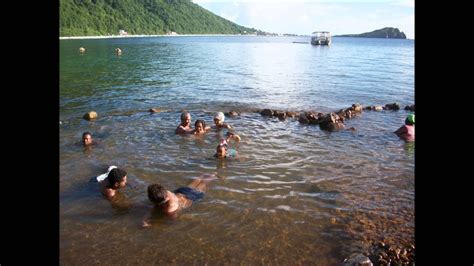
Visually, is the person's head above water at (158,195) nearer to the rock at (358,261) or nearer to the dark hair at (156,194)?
the dark hair at (156,194)

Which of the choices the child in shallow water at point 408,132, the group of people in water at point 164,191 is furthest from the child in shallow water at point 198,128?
the child in shallow water at point 408,132

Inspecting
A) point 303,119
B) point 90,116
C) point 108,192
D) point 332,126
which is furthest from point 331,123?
point 90,116

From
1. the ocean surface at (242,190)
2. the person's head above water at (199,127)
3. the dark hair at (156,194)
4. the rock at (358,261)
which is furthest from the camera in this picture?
the person's head above water at (199,127)

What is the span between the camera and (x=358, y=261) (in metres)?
6.29

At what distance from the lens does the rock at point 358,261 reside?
20.5 feet

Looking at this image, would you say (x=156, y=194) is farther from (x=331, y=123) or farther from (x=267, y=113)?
(x=267, y=113)

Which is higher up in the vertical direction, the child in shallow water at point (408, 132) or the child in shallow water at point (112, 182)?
the child in shallow water at point (408, 132)

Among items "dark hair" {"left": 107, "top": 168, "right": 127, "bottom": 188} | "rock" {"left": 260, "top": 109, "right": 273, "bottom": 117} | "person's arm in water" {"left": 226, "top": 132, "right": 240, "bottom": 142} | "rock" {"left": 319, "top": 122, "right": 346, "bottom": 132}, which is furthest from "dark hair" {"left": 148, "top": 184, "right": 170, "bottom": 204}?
"rock" {"left": 260, "top": 109, "right": 273, "bottom": 117}

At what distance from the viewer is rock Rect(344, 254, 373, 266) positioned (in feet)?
20.5

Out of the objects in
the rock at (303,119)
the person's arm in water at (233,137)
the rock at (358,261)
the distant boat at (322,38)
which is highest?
the distant boat at (322,38)

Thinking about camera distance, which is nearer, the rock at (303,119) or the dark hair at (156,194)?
the dark hair at (156,194)

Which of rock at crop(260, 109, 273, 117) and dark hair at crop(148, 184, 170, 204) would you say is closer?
dark hair at crop(148, 184, 170, 204)

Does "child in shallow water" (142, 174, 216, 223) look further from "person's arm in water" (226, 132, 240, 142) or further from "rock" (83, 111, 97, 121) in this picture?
"rock" (83, 111, 97, 121)
